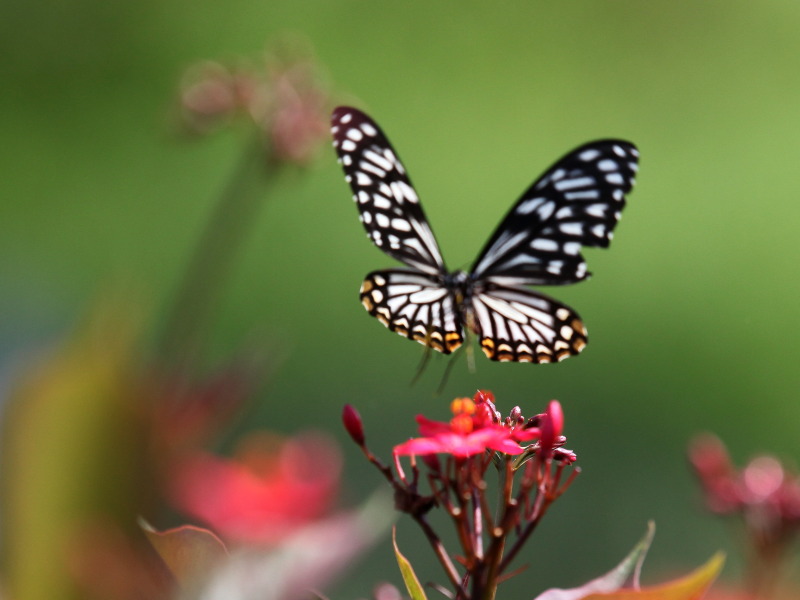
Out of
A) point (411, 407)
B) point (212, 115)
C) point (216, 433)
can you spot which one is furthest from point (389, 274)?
point (411, 407)

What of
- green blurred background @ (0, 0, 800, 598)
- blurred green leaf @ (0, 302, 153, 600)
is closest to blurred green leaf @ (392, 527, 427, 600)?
blurred green leaf @ (0, 302, 153, 600)

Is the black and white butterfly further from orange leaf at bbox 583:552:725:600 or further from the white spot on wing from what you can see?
orange leaf at bbox 583:552:725:600

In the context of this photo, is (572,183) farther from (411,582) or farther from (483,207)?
(483,207)

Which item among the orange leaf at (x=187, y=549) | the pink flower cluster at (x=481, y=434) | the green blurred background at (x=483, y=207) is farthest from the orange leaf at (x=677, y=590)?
the green blurred background at (x=483, y=207)

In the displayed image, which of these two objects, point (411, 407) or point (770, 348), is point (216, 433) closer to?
point (411, 407)

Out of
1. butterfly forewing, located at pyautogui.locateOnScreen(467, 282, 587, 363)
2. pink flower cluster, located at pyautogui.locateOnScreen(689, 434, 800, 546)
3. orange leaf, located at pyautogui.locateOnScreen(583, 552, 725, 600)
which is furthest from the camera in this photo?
butterfly forewing, located at pyautogui.locateOnScreen(467, 282, 587, 363)

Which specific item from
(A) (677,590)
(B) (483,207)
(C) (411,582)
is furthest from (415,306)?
(B) (483,207)

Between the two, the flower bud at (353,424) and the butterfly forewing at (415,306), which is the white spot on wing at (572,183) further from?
the flower bud at (353,424)
